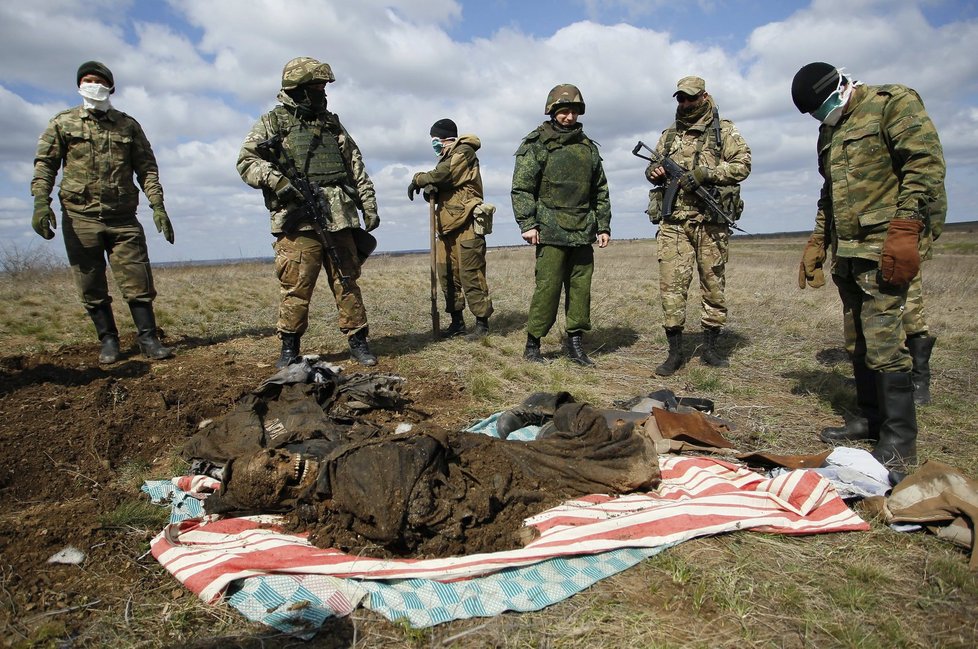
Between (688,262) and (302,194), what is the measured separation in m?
3.61

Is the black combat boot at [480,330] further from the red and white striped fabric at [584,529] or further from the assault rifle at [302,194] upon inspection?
the red and white striped fabric at [584,529]

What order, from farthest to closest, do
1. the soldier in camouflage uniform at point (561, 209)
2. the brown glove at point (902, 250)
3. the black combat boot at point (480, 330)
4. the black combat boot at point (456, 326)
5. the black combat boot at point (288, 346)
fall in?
the black combat boot at point (456, 326) < the black combat boot at point (480, 330) < the soldier in camouflage uniform at point (561, 209) < the black combat boot at point (288, 346) < the brown glove at point (902, 250)

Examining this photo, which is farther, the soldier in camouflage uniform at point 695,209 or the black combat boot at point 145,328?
the black combat boot at point 145,328

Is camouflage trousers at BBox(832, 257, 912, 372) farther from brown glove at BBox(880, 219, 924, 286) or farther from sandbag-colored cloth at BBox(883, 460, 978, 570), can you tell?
sandbag-colored cloth at BBox(883, 460, 978, 570)

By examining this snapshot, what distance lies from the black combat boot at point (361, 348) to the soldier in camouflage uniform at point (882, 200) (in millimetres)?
3874

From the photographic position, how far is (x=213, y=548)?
232cm

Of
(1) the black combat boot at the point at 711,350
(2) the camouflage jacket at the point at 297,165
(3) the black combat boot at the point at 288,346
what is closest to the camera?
(2) the camouflage jacket at the point at 297,165

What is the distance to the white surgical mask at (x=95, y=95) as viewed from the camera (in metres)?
5.14

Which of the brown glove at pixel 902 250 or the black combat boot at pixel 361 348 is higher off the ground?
the brown glove at pixel 902 250

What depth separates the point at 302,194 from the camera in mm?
4934

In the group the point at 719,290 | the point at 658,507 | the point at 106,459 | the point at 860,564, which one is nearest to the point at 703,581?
the point at 658,507

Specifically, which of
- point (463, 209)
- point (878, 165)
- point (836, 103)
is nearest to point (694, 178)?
point (836, 103)

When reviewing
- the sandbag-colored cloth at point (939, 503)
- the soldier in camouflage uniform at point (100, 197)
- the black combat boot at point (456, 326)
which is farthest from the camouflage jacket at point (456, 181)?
the sandbag-colored cloth at point (939, 503)

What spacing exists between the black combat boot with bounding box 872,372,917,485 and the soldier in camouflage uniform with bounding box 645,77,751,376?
2.12m
